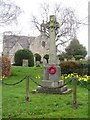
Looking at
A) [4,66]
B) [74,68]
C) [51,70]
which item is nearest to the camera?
[51,70]

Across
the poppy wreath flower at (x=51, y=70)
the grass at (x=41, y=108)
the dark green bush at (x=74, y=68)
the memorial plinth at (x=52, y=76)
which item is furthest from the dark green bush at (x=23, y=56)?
the grass at (x=41, y=108)

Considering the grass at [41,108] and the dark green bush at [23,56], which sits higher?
the dark green bush at [23,56]

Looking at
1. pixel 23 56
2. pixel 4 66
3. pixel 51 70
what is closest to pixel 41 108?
pixel 51 70

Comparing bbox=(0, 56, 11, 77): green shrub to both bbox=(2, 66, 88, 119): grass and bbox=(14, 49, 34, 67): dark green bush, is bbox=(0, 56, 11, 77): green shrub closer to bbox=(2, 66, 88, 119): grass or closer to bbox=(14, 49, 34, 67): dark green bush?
bbox=(2, 66, 88, 119): grass

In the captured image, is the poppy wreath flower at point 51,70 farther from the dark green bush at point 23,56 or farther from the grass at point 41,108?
the dark green bush at point 23,56

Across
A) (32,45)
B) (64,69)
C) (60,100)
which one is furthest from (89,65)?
(32,45)

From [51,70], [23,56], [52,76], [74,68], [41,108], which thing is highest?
[23,56]

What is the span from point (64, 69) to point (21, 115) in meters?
12.5

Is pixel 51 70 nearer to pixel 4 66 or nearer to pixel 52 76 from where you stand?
pixel 52 76

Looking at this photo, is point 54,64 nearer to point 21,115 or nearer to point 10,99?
point 10,99

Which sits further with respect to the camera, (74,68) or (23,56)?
(23,56)

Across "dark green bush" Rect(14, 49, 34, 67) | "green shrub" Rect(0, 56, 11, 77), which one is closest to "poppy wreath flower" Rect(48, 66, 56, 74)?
"green shrub" Rect(0, 56, 11, 77)

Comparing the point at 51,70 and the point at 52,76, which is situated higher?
the point at 51,70

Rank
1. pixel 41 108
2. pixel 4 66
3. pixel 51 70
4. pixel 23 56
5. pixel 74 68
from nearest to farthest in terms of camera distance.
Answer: pixel 41 108 < pixel 51 70 < pixel 4 66 < pixel 74 68 < pixel 23 56
